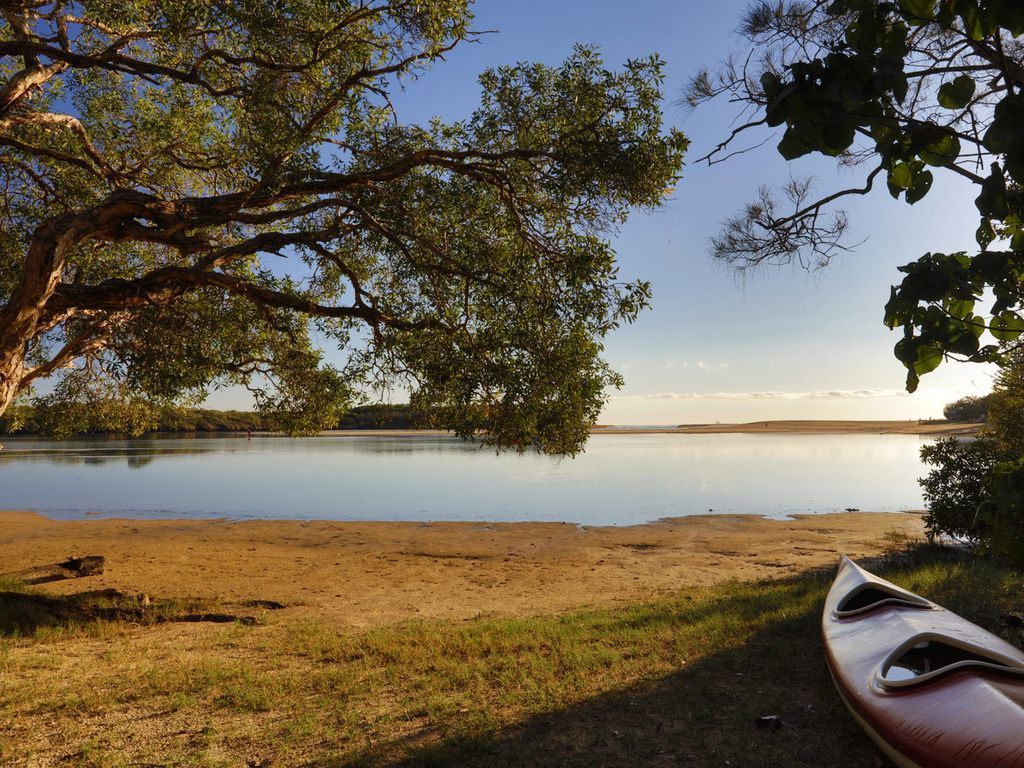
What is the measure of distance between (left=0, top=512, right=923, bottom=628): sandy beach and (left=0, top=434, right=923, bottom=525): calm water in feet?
9.45

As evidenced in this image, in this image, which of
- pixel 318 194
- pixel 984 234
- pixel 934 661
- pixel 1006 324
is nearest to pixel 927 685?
pixel 934 661

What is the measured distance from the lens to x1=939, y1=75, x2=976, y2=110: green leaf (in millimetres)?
2311

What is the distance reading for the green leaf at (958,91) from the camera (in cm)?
231

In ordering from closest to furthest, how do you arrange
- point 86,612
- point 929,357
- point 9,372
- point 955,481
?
point 929,357 → point 9,372 → point 86,612 → point 955,481

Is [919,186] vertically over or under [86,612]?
over

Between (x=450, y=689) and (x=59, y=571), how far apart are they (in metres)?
9.62

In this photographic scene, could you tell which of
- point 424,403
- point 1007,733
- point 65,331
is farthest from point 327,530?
point 1007,733

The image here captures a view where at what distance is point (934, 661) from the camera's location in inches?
214

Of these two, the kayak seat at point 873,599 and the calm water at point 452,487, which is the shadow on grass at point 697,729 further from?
the calm water at point 452,487

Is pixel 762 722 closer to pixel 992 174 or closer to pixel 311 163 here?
pixel 992 174

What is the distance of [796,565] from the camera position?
44.8ft

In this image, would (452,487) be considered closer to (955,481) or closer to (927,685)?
(955,481)

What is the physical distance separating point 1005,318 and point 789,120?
136 centimetres

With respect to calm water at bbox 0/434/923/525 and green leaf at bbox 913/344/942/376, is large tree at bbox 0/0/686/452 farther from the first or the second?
calm water at bbox 0/434/923/525
